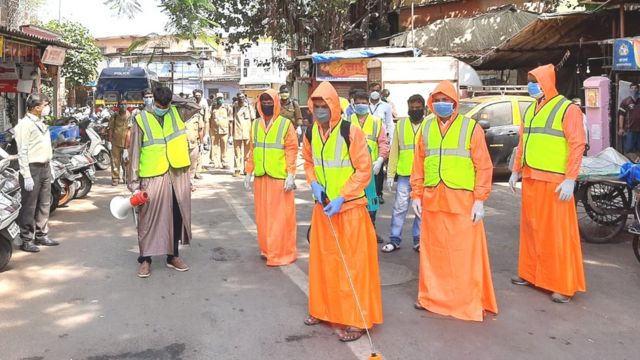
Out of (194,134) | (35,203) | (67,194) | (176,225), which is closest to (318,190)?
(176,225)

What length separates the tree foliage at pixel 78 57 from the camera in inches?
1265

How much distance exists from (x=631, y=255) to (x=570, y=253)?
2.14 meters

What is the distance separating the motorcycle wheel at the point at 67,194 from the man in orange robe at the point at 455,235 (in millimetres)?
6492

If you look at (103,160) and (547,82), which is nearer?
(547,82)

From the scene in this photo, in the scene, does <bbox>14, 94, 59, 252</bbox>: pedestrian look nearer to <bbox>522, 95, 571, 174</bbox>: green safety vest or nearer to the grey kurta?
the grey kurta

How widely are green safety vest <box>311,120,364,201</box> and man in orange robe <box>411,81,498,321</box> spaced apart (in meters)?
0.81

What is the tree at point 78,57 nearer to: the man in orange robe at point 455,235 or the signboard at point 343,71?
the signboard at point 343,71

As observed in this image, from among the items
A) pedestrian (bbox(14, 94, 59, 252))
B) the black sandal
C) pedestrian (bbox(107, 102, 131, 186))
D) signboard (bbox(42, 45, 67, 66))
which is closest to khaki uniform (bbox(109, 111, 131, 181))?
pedestrian (bbox(107, 102, 131, 186))

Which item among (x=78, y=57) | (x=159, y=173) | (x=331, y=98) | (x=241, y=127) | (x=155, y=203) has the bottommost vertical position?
(x=155, y=203)

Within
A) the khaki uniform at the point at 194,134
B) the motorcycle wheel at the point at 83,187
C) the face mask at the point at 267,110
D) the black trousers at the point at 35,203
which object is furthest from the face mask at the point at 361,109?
the motorcycle wheel at the point at 83,187

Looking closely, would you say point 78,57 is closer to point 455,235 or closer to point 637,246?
point 637,246

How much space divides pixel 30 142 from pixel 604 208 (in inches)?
257

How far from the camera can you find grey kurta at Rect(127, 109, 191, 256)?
19.0ft

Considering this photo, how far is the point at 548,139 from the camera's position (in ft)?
16.8
